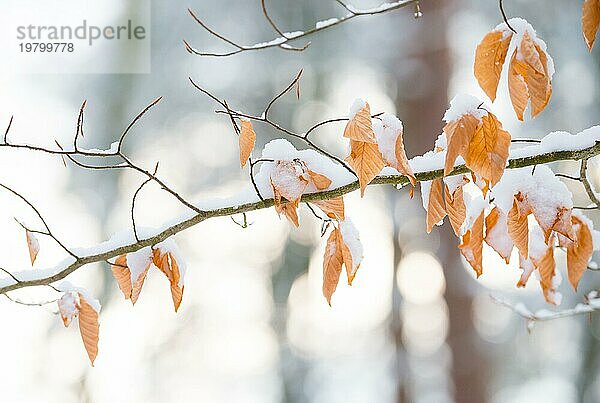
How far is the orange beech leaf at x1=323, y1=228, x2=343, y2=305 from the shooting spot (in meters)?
0.67

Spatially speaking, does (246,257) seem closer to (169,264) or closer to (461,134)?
(169,264)

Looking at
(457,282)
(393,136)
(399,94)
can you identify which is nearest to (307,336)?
(457,282)

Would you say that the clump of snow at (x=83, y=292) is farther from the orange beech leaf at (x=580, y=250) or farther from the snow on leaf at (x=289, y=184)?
the orange beech leaf at (x=580, y=250)

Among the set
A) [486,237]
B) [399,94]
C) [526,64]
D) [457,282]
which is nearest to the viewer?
[526,64]

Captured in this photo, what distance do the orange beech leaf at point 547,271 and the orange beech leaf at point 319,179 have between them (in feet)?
0.89

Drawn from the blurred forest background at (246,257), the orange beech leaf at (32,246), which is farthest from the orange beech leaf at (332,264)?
the blurred forest background at (246,257)

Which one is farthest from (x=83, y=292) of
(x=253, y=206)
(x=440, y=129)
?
(x=440, y=129)

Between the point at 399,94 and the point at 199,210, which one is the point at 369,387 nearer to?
the point at 399,94

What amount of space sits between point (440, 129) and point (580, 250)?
1259 mm

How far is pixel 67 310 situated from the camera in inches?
28.9

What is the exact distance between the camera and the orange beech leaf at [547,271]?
77 cm

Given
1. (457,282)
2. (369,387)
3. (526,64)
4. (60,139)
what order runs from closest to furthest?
(526,64) → (457,282) → (60,139) → (369,387)

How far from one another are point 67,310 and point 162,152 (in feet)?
5.73

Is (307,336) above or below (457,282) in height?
below
